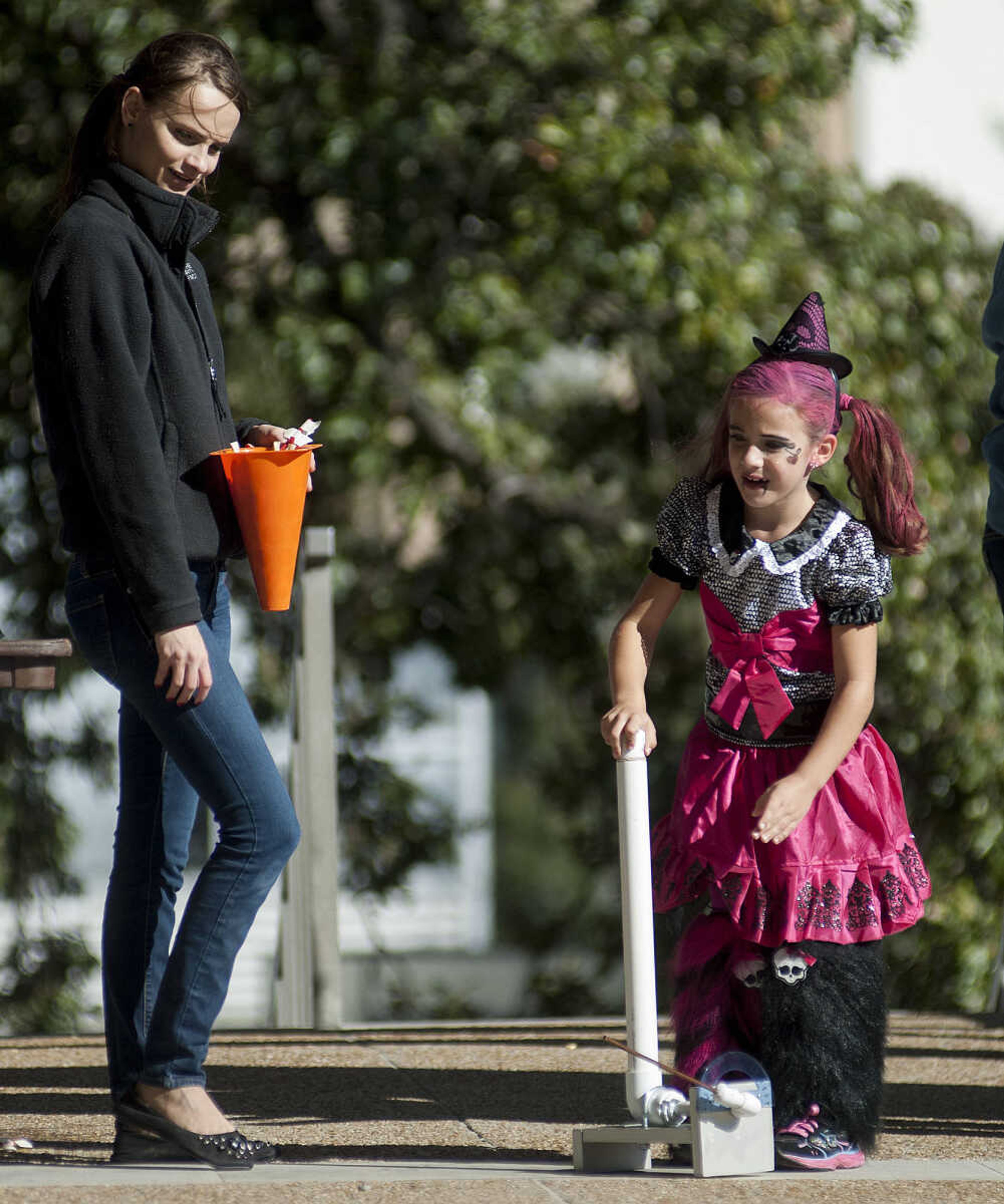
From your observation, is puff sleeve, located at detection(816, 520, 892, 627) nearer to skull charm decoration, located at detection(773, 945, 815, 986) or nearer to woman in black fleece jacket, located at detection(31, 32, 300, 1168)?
skull charm decoration, located at detection(773, 945, 815, 986)

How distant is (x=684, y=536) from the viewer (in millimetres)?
3084

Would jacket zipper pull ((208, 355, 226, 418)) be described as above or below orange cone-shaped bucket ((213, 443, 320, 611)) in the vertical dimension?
above

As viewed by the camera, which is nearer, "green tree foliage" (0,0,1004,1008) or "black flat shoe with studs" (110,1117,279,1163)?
"black flat shoe with studs" (110,1117,279,1163)

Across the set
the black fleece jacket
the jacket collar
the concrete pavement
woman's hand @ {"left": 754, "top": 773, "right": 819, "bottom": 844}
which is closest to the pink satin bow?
woman's hand @ {"left": 754, "top": 773, "right": 819, "bottom": 844}

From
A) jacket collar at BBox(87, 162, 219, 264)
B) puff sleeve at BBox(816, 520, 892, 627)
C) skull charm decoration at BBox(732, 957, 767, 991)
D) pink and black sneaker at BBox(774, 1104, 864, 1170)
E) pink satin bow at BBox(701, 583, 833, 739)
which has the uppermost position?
jacket collar at BBox(87, 162, 219, 264)

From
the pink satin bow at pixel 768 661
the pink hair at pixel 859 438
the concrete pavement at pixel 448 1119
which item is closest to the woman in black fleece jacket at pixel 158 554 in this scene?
the concrete pavement at pixel 448 1119

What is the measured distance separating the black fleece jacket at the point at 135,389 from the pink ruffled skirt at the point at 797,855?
86 centimetres

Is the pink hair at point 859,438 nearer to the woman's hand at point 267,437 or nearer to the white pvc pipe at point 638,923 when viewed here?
the white pvc pipe at point 638,923

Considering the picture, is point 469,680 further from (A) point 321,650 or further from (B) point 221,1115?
(B) point 221,1115

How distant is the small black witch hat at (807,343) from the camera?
309 centimetres

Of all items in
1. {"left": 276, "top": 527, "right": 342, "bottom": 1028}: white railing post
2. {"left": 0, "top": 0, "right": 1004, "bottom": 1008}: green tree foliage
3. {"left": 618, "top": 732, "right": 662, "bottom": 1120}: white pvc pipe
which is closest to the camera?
{"left": 618, "top": 732, "right": 662, "bottom": 1120}: white pvc pipe

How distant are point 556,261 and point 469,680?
212 cm

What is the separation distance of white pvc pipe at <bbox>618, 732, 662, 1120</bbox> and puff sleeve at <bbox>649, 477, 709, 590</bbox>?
1.15ft

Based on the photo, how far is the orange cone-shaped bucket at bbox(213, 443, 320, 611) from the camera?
111 inches
